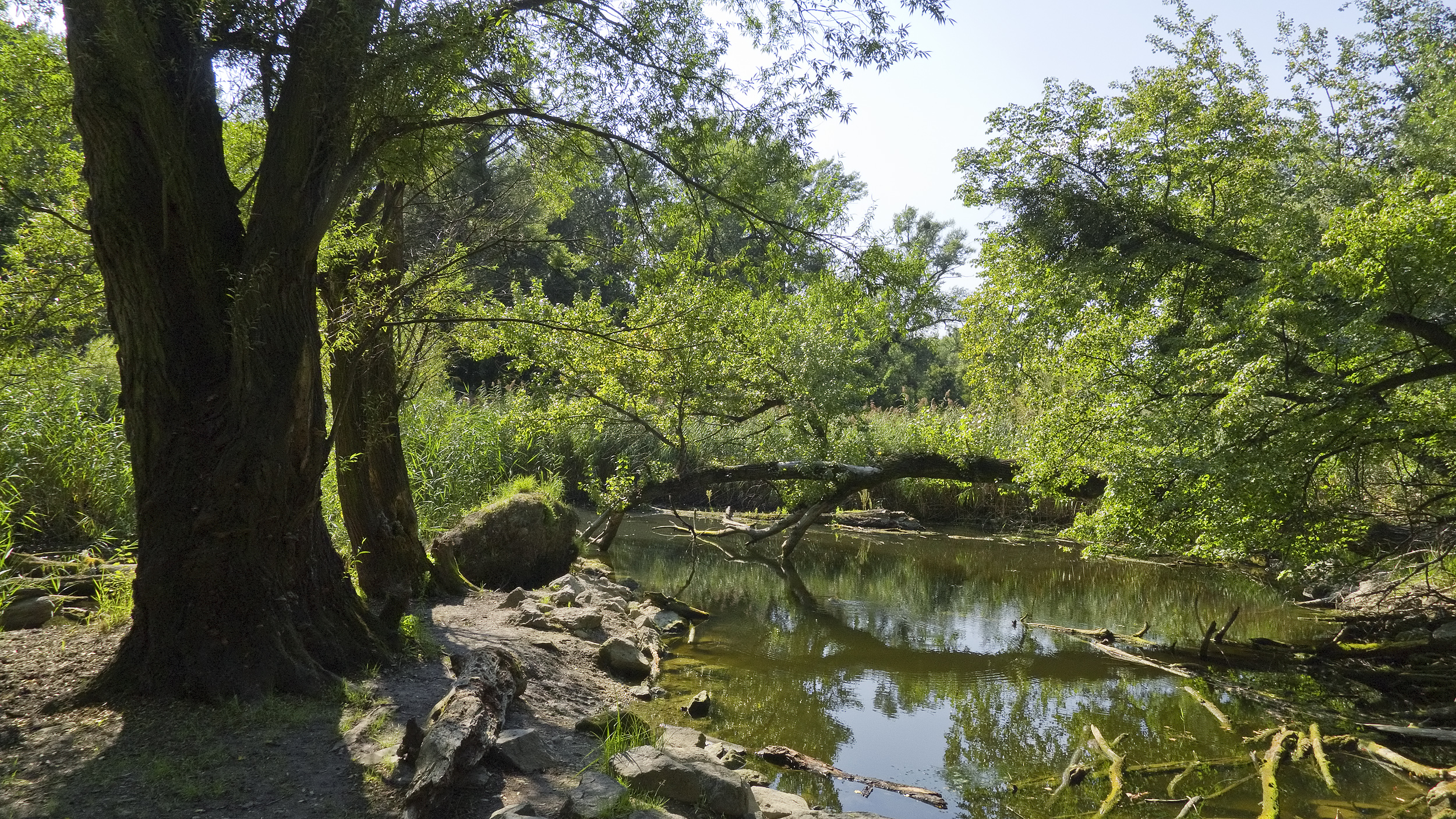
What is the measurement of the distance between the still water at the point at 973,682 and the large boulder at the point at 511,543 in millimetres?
2103

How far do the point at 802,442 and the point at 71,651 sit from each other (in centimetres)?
990

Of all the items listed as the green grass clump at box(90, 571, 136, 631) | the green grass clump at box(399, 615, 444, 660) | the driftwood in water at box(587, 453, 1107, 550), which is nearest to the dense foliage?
the driftwood in water at box(587, 453, 1107, 550)

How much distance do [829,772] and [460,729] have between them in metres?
2.72

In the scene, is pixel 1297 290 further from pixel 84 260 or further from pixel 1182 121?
pixel 84 260

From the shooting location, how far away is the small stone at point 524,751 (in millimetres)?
4199

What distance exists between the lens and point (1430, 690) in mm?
Result: 7254

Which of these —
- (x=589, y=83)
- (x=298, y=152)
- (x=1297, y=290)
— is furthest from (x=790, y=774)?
(x=1297, y=290)

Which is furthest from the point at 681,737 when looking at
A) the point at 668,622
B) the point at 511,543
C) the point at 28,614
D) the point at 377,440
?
the point at 511,543

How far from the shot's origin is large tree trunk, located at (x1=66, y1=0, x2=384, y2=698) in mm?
4258

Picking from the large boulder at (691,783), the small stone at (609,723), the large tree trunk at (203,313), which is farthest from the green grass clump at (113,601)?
the large boulder at (691,783)

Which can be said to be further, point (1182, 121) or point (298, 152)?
point (1182, 121)

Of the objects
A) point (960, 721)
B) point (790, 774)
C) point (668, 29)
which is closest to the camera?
point (790, 774)

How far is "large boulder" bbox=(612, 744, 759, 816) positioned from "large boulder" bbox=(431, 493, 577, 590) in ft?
17.0

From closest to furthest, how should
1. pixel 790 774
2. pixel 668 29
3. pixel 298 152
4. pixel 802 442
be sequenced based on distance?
pixel 298 152 < pixel 790 774 < pixel 668 29 < pixel 802 442
